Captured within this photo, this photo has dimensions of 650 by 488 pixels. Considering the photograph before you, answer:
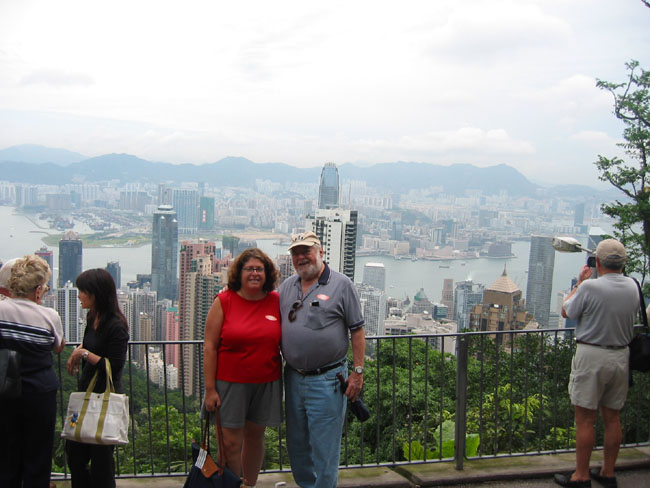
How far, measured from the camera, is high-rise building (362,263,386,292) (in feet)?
188

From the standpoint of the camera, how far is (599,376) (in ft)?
10.9

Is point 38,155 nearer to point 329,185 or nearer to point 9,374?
point 329,185

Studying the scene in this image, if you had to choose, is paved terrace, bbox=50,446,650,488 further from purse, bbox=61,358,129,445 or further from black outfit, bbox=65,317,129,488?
purse, bbox=61,358,129,445

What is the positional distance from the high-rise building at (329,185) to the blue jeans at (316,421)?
59.4 meters

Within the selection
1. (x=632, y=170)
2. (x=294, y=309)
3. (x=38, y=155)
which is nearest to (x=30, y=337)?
(x=294, y=309)

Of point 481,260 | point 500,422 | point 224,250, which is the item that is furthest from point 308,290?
point 481,260

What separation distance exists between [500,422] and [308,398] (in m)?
3.24

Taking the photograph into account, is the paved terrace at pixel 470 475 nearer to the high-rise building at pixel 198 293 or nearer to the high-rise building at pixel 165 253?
the high-rise building at pixel 198 293

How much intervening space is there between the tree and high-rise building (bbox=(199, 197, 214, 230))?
66.8 metres

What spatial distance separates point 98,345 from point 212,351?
58 centimetres

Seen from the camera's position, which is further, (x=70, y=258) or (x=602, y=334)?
(x=70, y=258)

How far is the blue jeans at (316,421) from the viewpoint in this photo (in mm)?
2914

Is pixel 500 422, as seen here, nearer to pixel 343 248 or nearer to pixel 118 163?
pixel 343 248

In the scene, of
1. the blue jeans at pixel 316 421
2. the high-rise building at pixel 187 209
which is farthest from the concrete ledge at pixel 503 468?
the high-rise building at pixel 187 209
